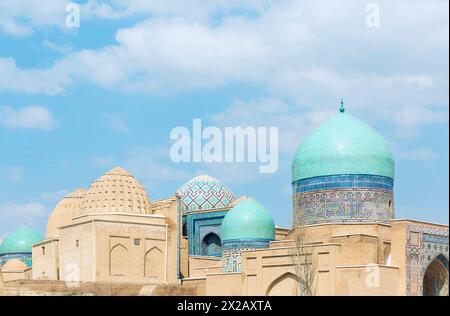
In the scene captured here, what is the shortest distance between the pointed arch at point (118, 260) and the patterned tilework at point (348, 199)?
4.76 meters

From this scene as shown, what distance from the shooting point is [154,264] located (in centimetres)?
2648

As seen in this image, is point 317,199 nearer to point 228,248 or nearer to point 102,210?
point 228,248

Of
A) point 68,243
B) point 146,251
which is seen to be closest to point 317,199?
point 146,251

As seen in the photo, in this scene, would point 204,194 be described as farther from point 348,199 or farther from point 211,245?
point 348,199

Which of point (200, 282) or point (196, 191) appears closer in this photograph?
point (200, 282)

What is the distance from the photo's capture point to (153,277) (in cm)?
2628

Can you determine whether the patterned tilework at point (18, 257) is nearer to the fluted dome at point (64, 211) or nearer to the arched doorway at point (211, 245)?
the fluted dome at point (64, 211)

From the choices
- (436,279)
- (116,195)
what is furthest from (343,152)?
(116,195)

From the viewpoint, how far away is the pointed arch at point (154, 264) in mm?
26250

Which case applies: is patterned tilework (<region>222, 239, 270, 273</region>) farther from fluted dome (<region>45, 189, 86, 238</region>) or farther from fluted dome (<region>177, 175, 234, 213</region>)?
fluted dome (<region>45, 189, 86, 238</region>)

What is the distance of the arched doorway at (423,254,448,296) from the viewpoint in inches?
931

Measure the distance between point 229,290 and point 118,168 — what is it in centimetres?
563

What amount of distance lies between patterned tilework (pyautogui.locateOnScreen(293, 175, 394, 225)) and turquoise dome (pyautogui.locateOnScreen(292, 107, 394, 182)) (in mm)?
206
